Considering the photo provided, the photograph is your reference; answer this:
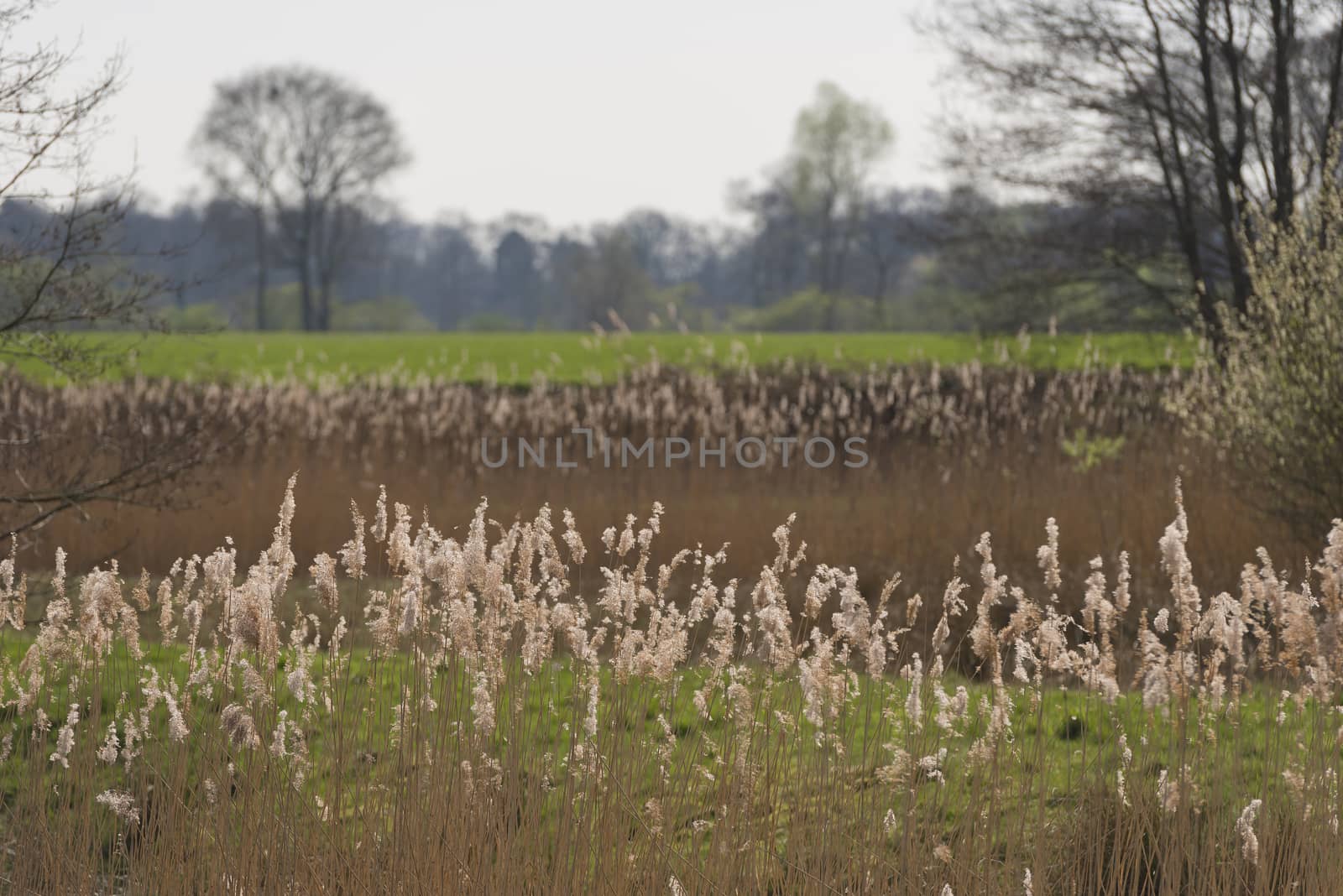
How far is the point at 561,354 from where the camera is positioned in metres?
29.4

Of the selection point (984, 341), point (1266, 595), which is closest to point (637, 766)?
point (1266, 595)

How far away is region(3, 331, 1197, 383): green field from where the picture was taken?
17062mm

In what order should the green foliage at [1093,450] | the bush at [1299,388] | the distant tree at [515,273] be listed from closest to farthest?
the bush at [1299,388], the green foliage at [1093,450], the distant tree at [515,273]

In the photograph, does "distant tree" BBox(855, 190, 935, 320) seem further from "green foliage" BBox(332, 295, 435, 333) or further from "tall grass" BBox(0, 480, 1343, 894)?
"tall grass" BBox(0, 480, 1343, 894)

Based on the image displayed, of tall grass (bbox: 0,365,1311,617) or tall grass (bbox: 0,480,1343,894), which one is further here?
tall grass (bbox: 0,365,1311,617)

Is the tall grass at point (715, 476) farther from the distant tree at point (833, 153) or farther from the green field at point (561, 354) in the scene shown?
the distant tree at point (833, 153)

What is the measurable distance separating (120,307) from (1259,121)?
12.4 m

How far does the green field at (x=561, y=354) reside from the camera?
672 inches

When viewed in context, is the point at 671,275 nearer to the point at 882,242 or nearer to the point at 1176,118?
the point at 882,242

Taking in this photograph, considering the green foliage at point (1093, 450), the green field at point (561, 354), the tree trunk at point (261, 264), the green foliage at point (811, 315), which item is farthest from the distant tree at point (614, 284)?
the green foliage at point (1093, 450)

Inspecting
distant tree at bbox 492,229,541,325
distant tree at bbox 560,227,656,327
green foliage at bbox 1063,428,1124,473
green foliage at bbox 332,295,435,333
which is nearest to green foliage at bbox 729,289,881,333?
distant tree at bbox 560,227,656,327

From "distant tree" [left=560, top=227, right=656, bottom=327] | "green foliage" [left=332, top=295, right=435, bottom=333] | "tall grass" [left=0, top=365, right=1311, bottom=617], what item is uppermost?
"distant tree" [left=560, top=227, right=656, bottom=327]

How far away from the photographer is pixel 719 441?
1315 centimetres

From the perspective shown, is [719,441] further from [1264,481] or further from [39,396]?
[39,396]
